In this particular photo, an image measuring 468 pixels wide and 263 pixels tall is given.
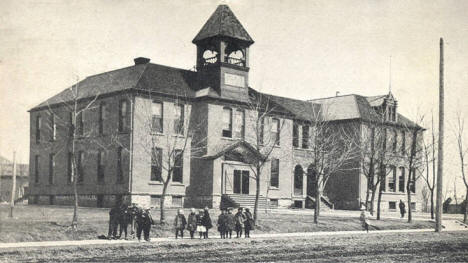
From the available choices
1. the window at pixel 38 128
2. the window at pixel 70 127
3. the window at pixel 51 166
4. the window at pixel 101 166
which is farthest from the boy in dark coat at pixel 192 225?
the window at pixel 38 128

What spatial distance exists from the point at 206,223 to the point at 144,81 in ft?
55.0

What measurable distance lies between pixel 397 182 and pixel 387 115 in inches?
266

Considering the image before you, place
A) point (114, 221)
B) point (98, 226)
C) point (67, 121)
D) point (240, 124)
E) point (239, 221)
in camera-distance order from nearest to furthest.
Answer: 1. point (114, 221)
2. point (98, 226)
3. point (239, 221)
4. point (240, 124)
5. point (67, 121)

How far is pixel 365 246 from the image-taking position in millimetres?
24469

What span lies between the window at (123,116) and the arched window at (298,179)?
17.4 metres

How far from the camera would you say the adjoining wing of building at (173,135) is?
4022 cm

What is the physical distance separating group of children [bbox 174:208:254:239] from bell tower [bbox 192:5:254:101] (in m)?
17.1

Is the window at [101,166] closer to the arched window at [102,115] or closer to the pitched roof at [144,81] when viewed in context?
the arched window at [102,115]

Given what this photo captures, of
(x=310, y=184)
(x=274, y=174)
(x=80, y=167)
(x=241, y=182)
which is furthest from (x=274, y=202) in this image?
(x=80, y=167)

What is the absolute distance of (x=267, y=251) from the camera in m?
21.4

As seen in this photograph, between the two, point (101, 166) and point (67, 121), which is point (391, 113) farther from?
point (67, 121)

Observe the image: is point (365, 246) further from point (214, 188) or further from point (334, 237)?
point (214, 188)

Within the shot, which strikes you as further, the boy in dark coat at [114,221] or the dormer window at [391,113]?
the dormer window at [391,113]

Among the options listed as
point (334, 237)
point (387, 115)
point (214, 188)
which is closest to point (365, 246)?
point (334, 237)
